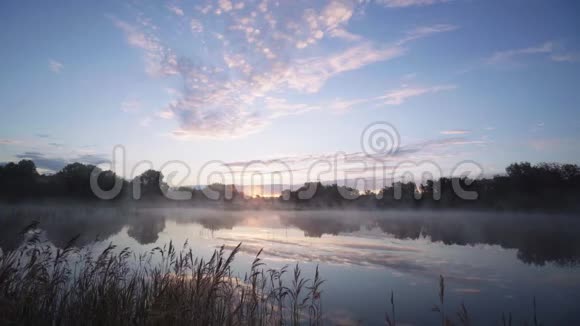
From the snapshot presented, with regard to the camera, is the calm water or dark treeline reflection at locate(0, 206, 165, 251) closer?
the calm water

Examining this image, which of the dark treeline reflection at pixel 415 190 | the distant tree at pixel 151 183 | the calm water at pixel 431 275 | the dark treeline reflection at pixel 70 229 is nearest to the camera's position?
the calm water at pixel 431 275

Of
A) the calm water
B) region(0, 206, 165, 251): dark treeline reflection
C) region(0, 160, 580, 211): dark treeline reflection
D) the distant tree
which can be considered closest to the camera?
the calm water

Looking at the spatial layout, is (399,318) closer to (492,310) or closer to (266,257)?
(492,310)

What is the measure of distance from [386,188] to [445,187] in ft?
86.5

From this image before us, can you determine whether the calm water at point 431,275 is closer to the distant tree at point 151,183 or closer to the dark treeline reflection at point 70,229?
the dark treeline reflection at point 70,229

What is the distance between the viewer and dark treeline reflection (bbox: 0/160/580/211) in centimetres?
6619

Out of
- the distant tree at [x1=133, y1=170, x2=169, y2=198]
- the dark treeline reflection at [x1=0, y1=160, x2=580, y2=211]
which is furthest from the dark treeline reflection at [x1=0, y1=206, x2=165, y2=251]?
the distant tree at [x1=133, y1=170, x2=169, y2=198]

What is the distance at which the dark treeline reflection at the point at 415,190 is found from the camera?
6619 cm

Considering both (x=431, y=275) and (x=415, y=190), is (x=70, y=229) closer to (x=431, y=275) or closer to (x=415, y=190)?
(x=431, y=275)

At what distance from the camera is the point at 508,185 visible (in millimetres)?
71000

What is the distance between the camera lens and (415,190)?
96.6 metres

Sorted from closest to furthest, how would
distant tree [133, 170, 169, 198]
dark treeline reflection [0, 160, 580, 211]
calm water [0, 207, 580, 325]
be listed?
1. calm water [0, 207, 580, 325]
2. dark treeline reflection [0, 160, 580, 211]
3. distant tree [133, 170, 169, 198]

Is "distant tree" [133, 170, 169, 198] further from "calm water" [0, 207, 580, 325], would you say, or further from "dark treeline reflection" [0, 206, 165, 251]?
"calm water" [0, 207, 580, 325]

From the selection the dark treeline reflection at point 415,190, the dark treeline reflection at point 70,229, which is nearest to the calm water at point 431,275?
the dark treeline reflection at point 70,229
